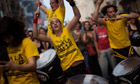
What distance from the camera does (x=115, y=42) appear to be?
3.37 metres

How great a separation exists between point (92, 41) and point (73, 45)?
8.24 ft

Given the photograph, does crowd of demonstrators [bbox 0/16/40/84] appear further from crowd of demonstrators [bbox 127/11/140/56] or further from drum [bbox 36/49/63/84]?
crowd of demonstrators [bbox 127/11/140/56]

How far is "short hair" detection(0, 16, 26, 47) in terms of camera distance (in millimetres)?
1964

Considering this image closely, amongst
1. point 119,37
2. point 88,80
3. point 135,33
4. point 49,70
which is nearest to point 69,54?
point 49,70

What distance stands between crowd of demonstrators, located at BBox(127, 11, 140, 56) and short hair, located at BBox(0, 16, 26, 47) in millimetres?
2814

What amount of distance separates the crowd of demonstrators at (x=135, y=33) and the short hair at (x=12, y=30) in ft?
9.23

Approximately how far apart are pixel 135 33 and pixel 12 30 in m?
3.16

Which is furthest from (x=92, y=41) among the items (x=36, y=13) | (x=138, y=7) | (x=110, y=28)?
(x=138, y=7)

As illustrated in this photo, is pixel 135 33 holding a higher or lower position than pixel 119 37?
lower

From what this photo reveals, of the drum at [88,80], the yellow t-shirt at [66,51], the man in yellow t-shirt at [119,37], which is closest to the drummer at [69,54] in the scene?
the yellow t-shirt at [66,51]

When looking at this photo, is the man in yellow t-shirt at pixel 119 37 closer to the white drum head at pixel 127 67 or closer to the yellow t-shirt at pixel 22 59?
the white drum head at pixel 127 67

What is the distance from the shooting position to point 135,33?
4195 mm

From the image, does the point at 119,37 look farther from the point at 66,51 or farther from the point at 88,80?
the point at 88,80

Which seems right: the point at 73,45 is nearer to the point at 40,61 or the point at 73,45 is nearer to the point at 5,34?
the point at 40,61
